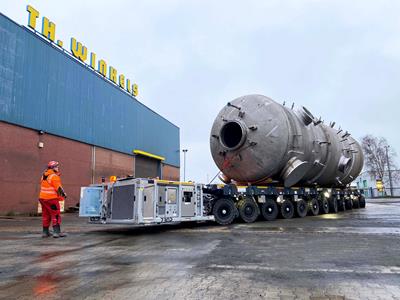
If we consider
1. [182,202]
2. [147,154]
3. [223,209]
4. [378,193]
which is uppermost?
[147,154]

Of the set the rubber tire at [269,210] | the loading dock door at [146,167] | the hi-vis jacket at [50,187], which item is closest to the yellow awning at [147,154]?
the loading dock door at [146,167]

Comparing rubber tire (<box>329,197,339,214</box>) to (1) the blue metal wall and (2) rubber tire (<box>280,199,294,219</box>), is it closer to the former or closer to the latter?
(2) rubber tire (<box>280,199,294,219</box>)

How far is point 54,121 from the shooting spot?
71.6ft

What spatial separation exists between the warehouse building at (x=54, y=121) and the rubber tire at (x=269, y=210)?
13.2 meters

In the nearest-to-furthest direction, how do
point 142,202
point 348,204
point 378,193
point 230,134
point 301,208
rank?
point 142,202 → point 230,134 → point 301,208 → point 348,204 → point 378,193

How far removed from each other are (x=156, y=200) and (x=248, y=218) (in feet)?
14.2

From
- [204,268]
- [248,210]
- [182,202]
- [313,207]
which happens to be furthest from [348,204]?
[204,268]

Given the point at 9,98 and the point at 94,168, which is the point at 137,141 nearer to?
the point at 94,168

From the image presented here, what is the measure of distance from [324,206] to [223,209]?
7.32 m

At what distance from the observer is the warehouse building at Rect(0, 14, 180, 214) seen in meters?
18.6

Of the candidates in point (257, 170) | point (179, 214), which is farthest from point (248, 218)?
point (179, 214)

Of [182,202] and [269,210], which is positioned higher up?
[182,202]

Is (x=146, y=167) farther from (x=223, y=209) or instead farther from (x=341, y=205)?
(x=223, y=209)

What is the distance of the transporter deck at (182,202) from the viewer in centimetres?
962
